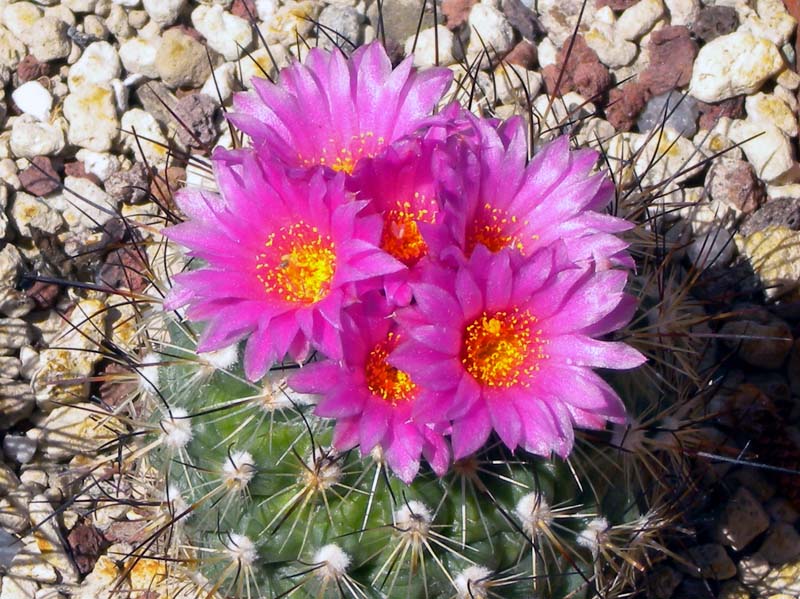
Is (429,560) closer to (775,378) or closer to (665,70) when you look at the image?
(775,378)

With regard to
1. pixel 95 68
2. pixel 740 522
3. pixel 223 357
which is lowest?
pixel 740 522

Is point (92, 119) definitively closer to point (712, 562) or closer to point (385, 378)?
point (385, 378)

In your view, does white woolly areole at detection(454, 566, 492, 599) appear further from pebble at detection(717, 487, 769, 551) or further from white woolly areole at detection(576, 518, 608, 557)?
pebble at detection(717, 487, 769, 551)

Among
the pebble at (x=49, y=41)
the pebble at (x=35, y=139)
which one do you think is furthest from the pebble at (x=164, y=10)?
the pebble at (x=35, y=139)

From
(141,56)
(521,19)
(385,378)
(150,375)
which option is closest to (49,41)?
(141,56)

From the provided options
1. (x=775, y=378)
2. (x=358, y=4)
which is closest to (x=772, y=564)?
(x=775, y=378)

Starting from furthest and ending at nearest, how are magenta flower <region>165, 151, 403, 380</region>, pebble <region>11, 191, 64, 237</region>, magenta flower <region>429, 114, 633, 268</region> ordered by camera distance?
pebble <region>11, 191, 64, 237</region> → magenta flower <region>429, 114, 633, 268</region> → magenta flower <region>165, 151, 403, 380</region>

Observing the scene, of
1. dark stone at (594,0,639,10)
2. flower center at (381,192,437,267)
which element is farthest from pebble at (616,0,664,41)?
flower center at (381,192,437,267)
